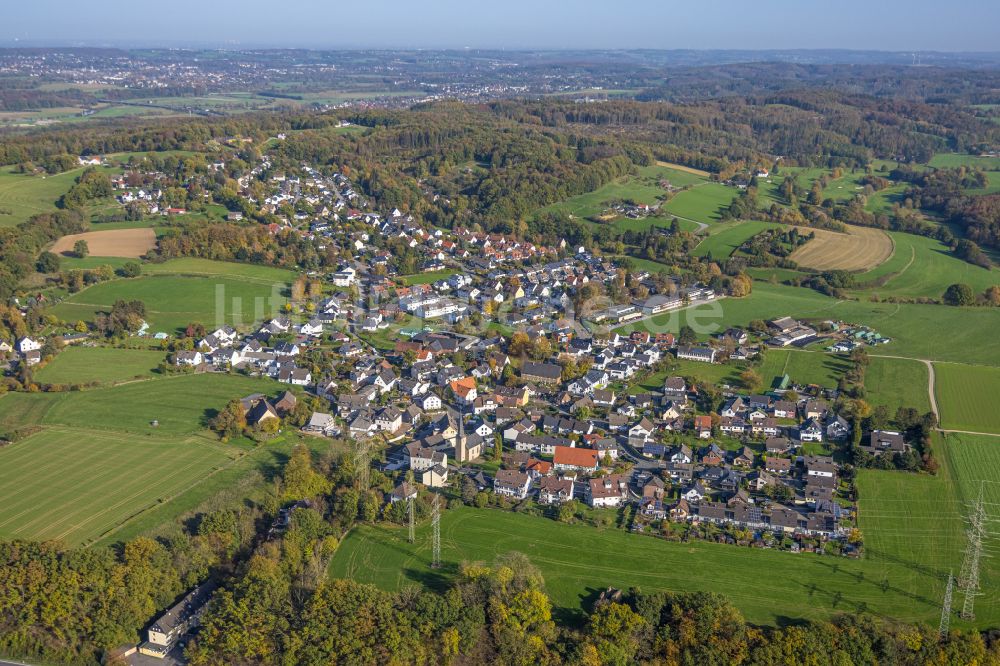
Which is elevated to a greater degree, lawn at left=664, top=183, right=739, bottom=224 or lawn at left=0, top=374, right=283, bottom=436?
lawn at left=664, top=183, right=739, bottom=224

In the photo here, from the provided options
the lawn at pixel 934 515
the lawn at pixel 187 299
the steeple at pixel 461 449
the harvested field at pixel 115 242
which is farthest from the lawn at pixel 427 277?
the lawn at pixel 934 515

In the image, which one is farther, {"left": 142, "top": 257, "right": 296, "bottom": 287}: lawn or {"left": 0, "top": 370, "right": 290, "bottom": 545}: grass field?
{"left": 142, "top": 257, "right": 296, "bottom": 287}: lawn

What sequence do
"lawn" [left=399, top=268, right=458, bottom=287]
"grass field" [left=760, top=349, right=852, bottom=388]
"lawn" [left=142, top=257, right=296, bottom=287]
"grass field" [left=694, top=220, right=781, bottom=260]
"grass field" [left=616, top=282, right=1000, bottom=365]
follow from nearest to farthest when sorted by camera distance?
"grass field" [left=760, top=349, right=852, bottom=388] → "grass field" [left=616, top=282, right=1000, bottom=365] → "lawn" [left=142, top=257, right=296, bottom=287] → "lawn" [left=399, top=268, right=458, bottom=287] → "grass field" [left=694, top=220, right=781, bottom=260]

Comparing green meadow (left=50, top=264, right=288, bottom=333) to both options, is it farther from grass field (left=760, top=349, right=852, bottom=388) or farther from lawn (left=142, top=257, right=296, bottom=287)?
grass field (left=760, top=349, right=852, bottom=388)

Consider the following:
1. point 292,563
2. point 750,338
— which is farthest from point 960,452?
point 292,563

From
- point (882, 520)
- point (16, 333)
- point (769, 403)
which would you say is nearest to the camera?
point (882, 520)

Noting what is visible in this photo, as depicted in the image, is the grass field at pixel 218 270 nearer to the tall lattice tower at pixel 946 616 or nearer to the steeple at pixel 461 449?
the steeple at pixel 461 449

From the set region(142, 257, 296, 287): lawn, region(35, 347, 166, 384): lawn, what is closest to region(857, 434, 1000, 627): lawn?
region(35, 347, 166, 384): lawn

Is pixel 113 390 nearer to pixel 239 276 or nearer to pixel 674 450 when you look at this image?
pixel 239 276
